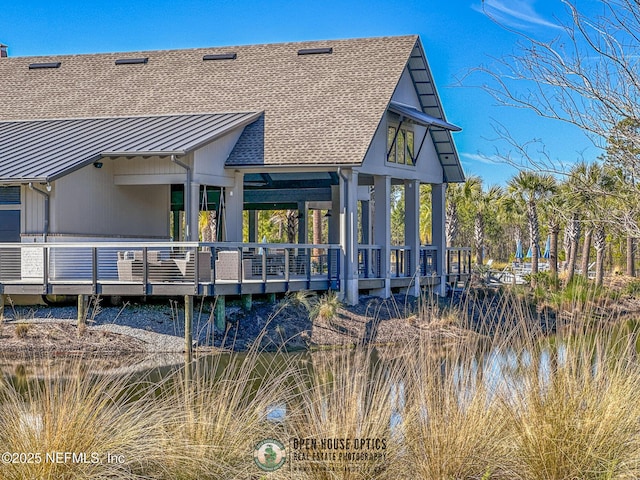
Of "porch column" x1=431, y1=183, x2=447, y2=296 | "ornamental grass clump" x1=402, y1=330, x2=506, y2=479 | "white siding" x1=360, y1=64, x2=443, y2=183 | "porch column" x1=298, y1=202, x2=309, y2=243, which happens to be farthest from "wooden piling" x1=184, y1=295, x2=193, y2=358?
"porch column" x1=431, y1=183, x2=447, y2=296

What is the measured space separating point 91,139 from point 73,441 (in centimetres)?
1671

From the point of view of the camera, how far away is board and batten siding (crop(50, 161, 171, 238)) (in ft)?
62.9

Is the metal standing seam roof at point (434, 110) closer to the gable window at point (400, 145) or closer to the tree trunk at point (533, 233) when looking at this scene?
the gable window at point (400, 145)

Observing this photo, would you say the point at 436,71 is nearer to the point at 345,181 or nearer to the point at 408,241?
the point at 408,241

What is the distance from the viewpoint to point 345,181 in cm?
2111

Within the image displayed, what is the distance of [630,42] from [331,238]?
19.3 metres

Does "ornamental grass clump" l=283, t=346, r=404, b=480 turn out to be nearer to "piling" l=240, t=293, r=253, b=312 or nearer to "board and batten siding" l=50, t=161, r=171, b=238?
"piling" l=240, t=293, r=253, b=312

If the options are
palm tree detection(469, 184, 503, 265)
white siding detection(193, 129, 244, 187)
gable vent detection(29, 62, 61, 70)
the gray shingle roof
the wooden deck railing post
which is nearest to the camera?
the wooden deck railing post

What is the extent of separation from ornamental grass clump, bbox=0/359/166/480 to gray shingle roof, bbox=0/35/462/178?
1516cm

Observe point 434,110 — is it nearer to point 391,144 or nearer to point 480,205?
point 391,144

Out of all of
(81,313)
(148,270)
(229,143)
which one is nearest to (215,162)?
(229,143)

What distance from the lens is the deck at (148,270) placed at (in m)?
17.3

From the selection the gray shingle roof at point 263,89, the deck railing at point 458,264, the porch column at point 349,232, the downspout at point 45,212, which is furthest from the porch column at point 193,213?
the deck railing at point 458,264

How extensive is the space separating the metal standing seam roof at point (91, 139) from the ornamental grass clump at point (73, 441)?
12907 mm
